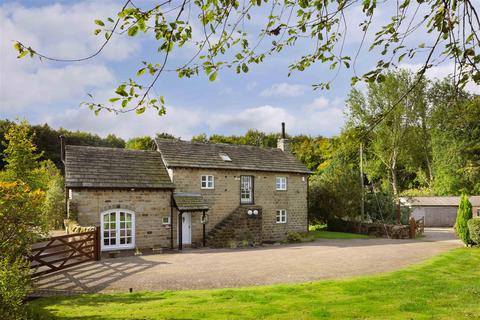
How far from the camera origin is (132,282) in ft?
44.3

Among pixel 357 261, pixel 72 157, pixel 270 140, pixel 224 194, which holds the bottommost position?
pixel 357 261

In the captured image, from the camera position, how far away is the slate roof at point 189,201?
22.4 meters

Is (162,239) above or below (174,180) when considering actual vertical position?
below

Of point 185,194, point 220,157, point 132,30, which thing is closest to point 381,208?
point 220,157

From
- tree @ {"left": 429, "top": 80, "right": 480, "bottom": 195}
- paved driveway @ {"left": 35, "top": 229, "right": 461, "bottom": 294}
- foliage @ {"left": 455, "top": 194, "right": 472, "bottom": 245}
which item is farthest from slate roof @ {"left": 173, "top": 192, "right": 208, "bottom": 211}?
tree @ {"left": 429, "top": 80, "right": 480, "bottom": 195}

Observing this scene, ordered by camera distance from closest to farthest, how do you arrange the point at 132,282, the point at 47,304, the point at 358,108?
the point at 47,304
the point at 132,282
the point at 358,108

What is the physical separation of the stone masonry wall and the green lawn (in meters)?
9.20

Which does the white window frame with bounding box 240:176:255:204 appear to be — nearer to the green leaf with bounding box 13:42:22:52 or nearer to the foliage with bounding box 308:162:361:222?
the foliage with bounding box 308:162:361:222

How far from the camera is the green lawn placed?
9.30 m

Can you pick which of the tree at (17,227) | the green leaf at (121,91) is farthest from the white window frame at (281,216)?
the green leaf at (121,91)

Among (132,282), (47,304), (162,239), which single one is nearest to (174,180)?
(162,239)

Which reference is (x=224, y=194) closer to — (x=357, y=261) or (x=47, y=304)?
(x=357, y=261)

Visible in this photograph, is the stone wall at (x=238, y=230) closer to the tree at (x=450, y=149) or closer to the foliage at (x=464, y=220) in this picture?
the foliage at (x=464, y=220)

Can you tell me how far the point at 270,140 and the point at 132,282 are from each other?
168 feet
